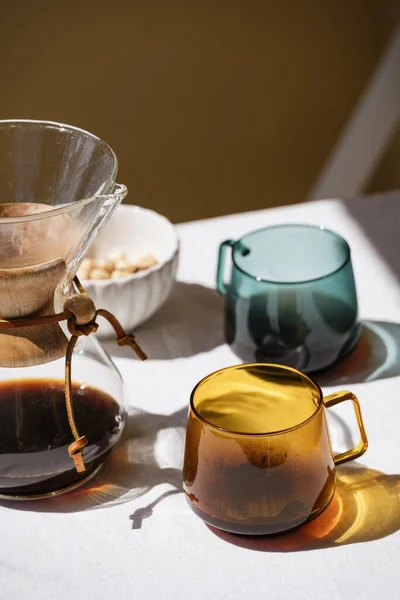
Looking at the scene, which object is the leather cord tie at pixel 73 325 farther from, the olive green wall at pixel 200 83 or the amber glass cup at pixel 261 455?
the olive green wall at pixel 200 83

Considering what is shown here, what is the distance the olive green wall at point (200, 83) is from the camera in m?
1.87

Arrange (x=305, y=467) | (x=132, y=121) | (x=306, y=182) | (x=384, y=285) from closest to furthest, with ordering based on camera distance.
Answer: (x=305, y=467) < (x=384, y=285) < (x=132, y=121) < (x=306, y=182)

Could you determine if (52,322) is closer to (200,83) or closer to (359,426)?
(359,426)

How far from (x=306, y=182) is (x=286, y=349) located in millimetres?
1578

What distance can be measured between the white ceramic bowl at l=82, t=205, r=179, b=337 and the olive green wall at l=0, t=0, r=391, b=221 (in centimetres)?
108

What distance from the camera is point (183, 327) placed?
810 mm

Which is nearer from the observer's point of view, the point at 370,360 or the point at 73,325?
the point at 73,325

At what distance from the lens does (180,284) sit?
2.90 ft

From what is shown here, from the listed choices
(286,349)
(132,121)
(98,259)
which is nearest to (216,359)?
(286,349)

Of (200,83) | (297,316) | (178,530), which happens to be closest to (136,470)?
(178,530)

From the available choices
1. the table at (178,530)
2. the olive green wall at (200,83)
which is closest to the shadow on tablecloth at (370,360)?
the table at (178,530)

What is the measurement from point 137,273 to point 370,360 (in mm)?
207

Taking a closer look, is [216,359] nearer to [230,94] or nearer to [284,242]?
[284,242]

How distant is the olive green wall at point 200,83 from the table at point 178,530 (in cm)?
125
